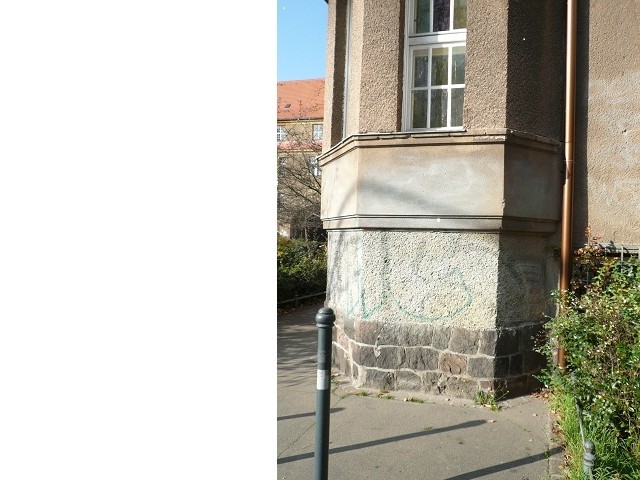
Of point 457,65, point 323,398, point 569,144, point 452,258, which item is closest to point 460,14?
point 457,65

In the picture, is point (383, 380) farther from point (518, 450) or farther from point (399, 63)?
point (399, 63)

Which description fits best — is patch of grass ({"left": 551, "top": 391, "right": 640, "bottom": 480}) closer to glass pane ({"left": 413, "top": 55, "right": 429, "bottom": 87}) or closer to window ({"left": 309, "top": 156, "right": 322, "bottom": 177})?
glass pane ({"left": 413, "top": 55, "right": 429, "bottom": 87})

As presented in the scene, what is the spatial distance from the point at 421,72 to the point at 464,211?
1.52 meters

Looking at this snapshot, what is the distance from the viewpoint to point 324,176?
6449 millimetres

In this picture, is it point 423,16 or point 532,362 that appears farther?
point 423,16

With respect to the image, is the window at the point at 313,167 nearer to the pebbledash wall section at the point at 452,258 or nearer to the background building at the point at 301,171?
the background building at the point at 301,171

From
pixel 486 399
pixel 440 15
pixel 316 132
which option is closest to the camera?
pixel 486 399

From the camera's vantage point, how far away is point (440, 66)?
17.5 feet

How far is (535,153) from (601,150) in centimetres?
69

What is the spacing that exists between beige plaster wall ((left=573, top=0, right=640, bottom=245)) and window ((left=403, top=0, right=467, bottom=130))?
117 cm

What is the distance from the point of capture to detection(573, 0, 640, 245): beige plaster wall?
16.7 ft

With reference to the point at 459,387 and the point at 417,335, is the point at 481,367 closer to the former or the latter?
the point at 459,387

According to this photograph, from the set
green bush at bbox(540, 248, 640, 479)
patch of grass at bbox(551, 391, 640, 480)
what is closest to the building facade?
green bush at bbox(540, 248, 640, 479)

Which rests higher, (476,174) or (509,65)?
(509,65)
